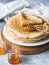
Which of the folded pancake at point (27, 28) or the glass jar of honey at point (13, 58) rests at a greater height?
the folded pancake at point (27, 28)

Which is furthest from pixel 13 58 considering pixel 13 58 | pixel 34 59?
pixel 34 59

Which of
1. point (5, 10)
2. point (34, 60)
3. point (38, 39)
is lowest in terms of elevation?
point (34, 60)

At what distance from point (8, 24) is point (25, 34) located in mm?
132

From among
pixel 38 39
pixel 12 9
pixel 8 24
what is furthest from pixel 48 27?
pixel 12 9

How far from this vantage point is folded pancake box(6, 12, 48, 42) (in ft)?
3.58

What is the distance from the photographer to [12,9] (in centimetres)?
142

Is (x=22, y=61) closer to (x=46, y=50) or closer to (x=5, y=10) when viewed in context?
(x=46, y=50)

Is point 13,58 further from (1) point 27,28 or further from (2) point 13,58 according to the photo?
(1) point 27,28

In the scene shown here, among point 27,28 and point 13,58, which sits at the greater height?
point 27,28

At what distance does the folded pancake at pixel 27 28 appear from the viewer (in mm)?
1091

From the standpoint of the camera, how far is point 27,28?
1.12 m

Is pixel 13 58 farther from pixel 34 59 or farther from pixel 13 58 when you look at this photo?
pixel 34 59

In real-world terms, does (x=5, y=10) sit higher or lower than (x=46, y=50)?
higher

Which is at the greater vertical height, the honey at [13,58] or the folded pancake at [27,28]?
the folded pancake at [27,28]
